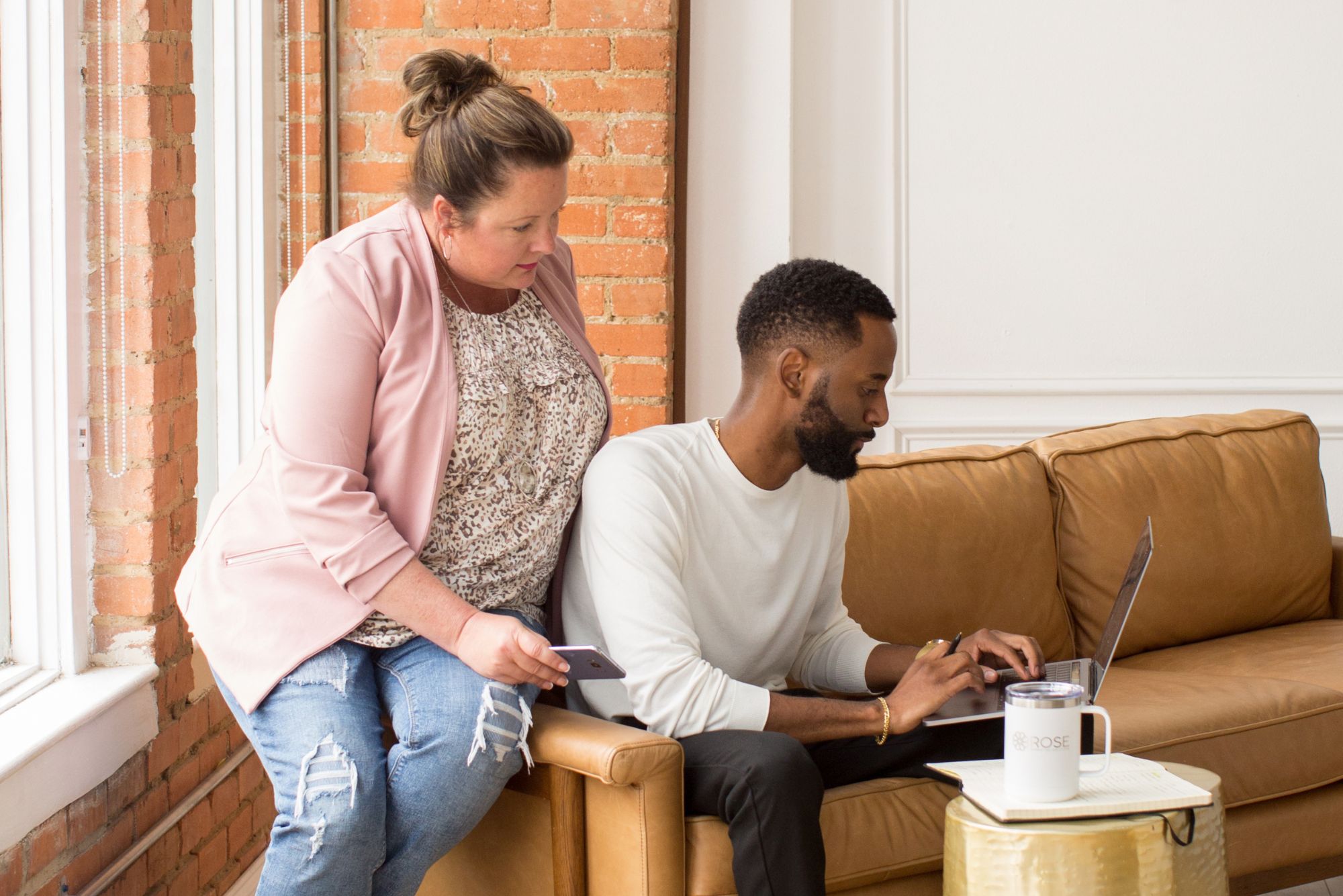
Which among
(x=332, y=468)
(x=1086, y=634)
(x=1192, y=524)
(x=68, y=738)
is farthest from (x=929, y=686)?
(x=1192, y=524)

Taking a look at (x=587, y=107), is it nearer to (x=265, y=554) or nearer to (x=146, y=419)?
(x=146, y=419)

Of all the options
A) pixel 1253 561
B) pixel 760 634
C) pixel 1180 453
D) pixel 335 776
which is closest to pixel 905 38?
pixel 1180 453

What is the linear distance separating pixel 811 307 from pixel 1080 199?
1.91m

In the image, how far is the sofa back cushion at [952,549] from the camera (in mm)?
2426

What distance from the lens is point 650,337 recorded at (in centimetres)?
304

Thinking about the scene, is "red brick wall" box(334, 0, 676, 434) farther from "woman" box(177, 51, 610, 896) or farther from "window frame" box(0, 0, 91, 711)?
"woman" box(177, 51, 610, 896)

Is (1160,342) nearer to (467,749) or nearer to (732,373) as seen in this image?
(732,373)

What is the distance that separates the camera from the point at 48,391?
1888 millimetres

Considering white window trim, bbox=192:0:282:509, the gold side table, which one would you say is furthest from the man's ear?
white window trim, bbox=192:0:282:509

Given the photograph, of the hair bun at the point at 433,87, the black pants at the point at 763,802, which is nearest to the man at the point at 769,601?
the black pants at the point at 763,802

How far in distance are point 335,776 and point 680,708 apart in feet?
1.47

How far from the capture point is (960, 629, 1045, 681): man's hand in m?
1.84

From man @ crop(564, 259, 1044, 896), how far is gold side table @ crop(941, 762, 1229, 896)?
236 mm

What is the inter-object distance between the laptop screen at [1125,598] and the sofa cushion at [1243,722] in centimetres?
22
